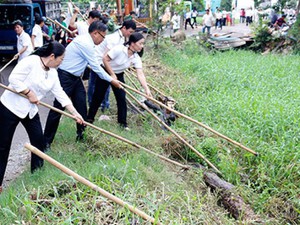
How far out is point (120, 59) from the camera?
534cm

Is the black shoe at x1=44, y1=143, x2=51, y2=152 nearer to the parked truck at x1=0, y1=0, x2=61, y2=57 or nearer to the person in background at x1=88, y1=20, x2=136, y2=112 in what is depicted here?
the person in background at x1=88, y1=20, x2=136, y2=112

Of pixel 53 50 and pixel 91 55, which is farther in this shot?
pixel 91 55

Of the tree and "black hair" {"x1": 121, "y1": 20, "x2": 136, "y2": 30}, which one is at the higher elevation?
"black hair" {"x1": 121, "y1": 20, "x2": 136, "y2": 30}

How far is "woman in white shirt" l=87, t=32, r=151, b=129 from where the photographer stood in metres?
5.27

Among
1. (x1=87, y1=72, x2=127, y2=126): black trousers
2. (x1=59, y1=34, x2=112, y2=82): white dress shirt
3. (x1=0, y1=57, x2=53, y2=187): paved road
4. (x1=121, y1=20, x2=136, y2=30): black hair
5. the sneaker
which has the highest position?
(x1=121, y1=20, x2=136, y2=30): black hair

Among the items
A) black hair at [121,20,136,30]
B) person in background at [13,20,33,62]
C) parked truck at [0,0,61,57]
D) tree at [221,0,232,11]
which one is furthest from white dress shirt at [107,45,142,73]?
tree at [221,0,232,11]

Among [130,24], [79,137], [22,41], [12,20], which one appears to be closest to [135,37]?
[130,24]

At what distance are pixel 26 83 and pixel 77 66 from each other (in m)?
1.11

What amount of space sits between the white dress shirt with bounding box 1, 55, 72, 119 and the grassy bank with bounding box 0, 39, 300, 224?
0.67 metres

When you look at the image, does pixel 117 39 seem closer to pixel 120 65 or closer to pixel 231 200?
pixel 120 65

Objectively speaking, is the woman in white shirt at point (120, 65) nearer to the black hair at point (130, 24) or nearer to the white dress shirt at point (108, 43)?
the white dress shirt at point (108, 43)

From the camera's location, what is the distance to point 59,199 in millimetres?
3020

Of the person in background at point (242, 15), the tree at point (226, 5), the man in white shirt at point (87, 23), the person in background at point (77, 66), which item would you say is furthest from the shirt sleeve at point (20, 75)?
the tree at point (226, 5)

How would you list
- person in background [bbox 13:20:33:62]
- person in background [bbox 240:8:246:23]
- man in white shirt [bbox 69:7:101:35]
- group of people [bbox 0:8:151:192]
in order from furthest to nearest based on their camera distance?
person in background [bbox 240:8:246:23], person in background [bbox 13:20:33:62], man in white shirt [bbox 69:7:101:35], group of people [bbox 0:8:151:192]
